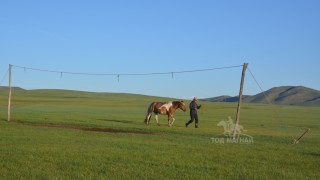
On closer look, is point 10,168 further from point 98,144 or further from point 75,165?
point 98,144

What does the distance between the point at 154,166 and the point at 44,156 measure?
356 centimetres

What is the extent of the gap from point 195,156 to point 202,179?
373 centimetres

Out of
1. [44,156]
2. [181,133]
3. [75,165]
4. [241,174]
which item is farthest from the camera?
[181,133]

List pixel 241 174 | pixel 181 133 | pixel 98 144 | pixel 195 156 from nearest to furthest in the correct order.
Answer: pixel 241 174, pixel 195 156, pixel 98 144, pixel 181 133

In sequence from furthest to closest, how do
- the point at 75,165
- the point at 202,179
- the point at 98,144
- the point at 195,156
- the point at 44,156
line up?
the point at 98,144, the point at 195,156, the point at 44,156, the point at 75,165, the point at 202,179

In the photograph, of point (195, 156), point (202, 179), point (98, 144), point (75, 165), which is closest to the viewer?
point (202, 179)

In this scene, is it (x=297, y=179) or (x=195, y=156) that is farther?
(x=195, y=156)

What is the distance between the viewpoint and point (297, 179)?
10609 millimetres

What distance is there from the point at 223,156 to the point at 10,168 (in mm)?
6743

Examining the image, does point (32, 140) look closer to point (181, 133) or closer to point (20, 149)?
point (20, 149)

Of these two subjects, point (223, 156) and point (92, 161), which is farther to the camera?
point (223, 156)

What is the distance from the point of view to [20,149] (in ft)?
47.5

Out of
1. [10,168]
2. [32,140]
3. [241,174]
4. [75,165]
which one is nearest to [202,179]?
[241,174]

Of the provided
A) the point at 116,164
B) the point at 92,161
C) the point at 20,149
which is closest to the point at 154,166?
the point at 116,164
